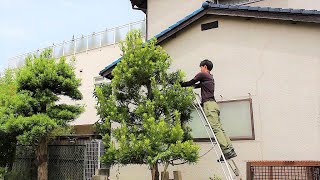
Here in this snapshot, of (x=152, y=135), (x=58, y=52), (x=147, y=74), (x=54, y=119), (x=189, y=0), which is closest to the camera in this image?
(x=152, y=135)

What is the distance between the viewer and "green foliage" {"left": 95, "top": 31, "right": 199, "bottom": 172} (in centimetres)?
621

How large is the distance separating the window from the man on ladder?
2.97 ft

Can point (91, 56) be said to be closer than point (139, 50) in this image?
No

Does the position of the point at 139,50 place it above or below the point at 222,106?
above

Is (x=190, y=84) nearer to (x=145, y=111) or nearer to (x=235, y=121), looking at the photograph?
(x=145, y=111)

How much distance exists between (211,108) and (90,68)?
1428 cm

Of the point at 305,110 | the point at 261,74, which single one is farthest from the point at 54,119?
the point at 305,110

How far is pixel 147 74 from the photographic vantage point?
269 inches

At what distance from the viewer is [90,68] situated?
65.2 ft

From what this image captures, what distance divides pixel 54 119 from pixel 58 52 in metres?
13.0

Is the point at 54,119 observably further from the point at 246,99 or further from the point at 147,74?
the point at 246,99

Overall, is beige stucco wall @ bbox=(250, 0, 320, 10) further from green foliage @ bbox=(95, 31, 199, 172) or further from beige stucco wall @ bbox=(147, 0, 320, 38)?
green foliage @ bbox=(95, 31, 199, 172)

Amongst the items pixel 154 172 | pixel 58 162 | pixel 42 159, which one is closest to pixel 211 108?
pixel 154 172

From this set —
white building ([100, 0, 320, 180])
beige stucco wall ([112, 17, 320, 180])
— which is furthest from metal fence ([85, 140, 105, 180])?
beige stucco wall ([112, 17, 320, 180])
